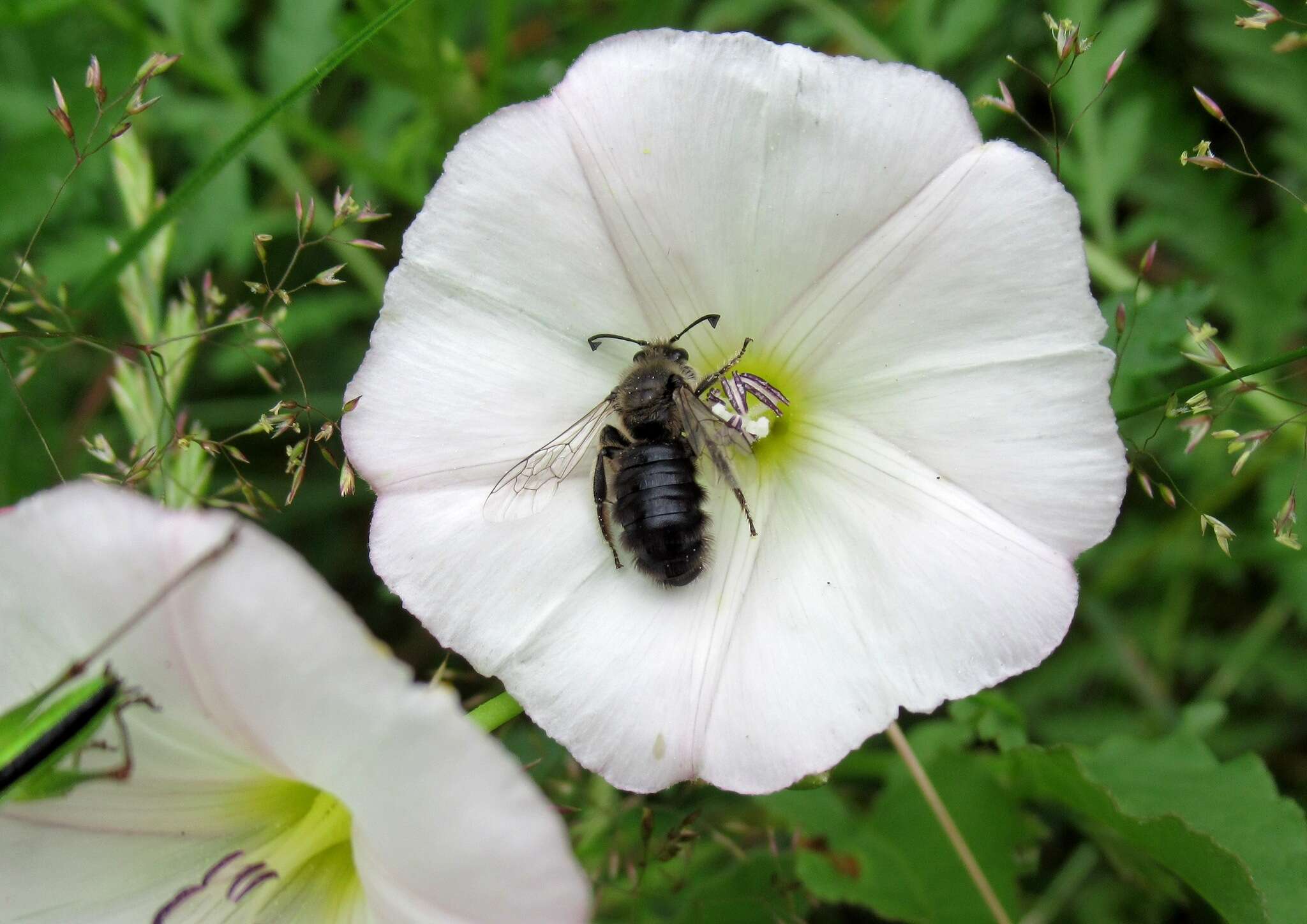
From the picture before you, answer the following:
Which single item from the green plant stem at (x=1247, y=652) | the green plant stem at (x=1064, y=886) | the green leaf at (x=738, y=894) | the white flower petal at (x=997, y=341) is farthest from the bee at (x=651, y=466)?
the green plant stem at (x=1247, y=652)

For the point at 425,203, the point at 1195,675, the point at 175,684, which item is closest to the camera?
the point at 175,684

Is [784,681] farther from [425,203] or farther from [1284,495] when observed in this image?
[1284,495]

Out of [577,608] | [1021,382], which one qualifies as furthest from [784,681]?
[1021,382]

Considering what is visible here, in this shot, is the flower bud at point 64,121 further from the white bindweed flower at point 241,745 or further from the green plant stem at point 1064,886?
the green plant stem at point 1064,886

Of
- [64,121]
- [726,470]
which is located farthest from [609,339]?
[64,121]

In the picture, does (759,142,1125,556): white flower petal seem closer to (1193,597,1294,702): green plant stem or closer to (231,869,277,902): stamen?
(231,869,277,902): stamen

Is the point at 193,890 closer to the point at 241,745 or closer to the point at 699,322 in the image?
the point at 241,745

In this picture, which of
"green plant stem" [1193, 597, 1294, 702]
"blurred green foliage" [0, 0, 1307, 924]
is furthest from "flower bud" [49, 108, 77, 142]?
"green plant stem" [1193, 597, 1294, 702]
